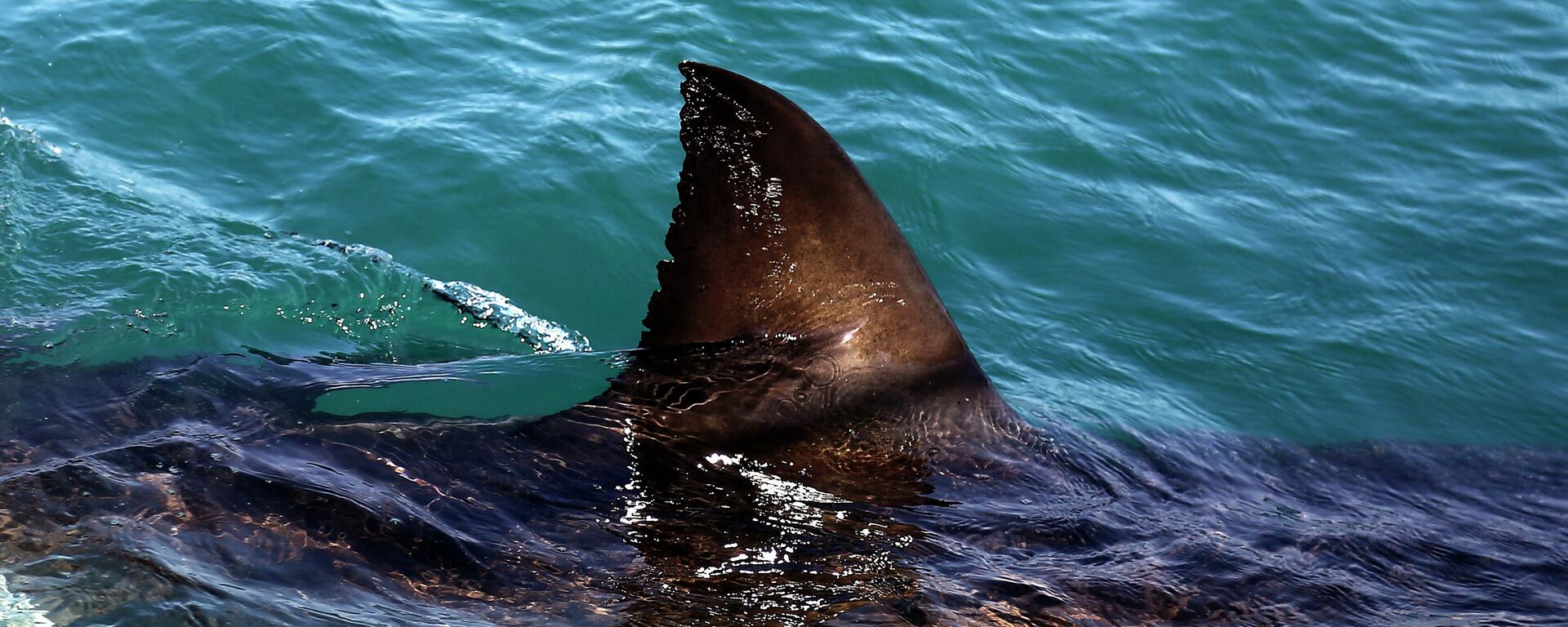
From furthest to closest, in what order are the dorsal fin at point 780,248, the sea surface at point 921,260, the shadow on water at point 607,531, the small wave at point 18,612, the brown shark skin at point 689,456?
the dorsal fin at point 780,248 → the sea surface at point 921,260 → the brown shark skin at point 689,456 → the shadow on water at point 607,531 → the small wave at point 18,612

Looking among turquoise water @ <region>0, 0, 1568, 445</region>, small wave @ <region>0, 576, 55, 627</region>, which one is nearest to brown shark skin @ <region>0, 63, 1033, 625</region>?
small wave @ <region>0, 576, 55, 627</region>

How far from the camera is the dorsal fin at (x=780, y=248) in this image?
3883mm

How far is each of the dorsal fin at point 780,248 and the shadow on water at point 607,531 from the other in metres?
0.21

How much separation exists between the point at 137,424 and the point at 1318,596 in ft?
12.5

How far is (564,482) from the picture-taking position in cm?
402

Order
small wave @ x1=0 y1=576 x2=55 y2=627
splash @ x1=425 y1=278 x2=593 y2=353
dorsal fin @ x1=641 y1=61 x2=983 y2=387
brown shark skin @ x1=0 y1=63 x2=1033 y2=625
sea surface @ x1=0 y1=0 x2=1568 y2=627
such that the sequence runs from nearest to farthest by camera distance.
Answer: small wave @ x1=0 y1=576 x2=55 y2=627 < brown shark skin @ x1=0 y1=63 x2=1033 y2=625 < sea surface @ x1=0 y1=0 x2=1568 y2=627 < dorsal fin @ x1=641 y1=61 x2=983 y2=387 < splash @ x1=425 y1=278 x2=593 y2=353

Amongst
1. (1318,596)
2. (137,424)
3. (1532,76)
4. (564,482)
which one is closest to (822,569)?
(564,482)

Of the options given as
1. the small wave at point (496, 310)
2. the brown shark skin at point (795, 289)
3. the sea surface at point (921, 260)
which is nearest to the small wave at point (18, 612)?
the sea surface at point (921, 260)

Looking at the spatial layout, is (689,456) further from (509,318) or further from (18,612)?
(509,318)

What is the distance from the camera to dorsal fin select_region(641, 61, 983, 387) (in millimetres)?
3883

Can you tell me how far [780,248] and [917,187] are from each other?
396cm

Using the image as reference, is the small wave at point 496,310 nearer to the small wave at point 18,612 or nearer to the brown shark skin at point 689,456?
the brown shark skin at point 689,456

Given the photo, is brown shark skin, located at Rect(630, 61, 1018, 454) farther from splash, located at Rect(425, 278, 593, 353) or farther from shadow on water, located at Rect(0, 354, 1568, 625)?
splash, located at Rect(425, 278, 593, 353)

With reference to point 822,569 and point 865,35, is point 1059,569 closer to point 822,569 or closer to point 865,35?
point 822,569
